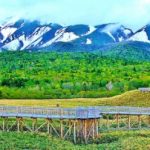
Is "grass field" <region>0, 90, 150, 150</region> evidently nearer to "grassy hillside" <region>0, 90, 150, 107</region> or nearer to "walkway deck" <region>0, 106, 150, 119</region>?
"walkway deck" <region>0, 106, 150, 119</region>

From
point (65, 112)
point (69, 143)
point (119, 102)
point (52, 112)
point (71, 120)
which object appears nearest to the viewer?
point (69, 143)

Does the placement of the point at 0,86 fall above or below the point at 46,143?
above

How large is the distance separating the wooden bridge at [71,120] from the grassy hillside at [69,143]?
3.11 meters

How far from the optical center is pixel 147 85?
631ft

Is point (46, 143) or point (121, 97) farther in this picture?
point (121, 97)

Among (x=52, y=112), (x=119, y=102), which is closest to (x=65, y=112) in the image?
(x=52, y=112)

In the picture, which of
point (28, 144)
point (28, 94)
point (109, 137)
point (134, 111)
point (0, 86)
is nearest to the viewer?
point (28, 144)

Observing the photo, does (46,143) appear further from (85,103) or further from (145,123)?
(85,103)

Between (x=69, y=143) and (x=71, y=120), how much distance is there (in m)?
6.81

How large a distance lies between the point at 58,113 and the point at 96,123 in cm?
588

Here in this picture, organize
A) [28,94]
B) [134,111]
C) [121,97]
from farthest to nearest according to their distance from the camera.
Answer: [28,94]
[121,97]
[134,111]

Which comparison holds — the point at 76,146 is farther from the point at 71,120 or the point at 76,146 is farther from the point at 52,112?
the point at 52,112

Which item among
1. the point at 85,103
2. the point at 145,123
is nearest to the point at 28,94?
the point at 85,103

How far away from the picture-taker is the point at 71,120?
107000mm
